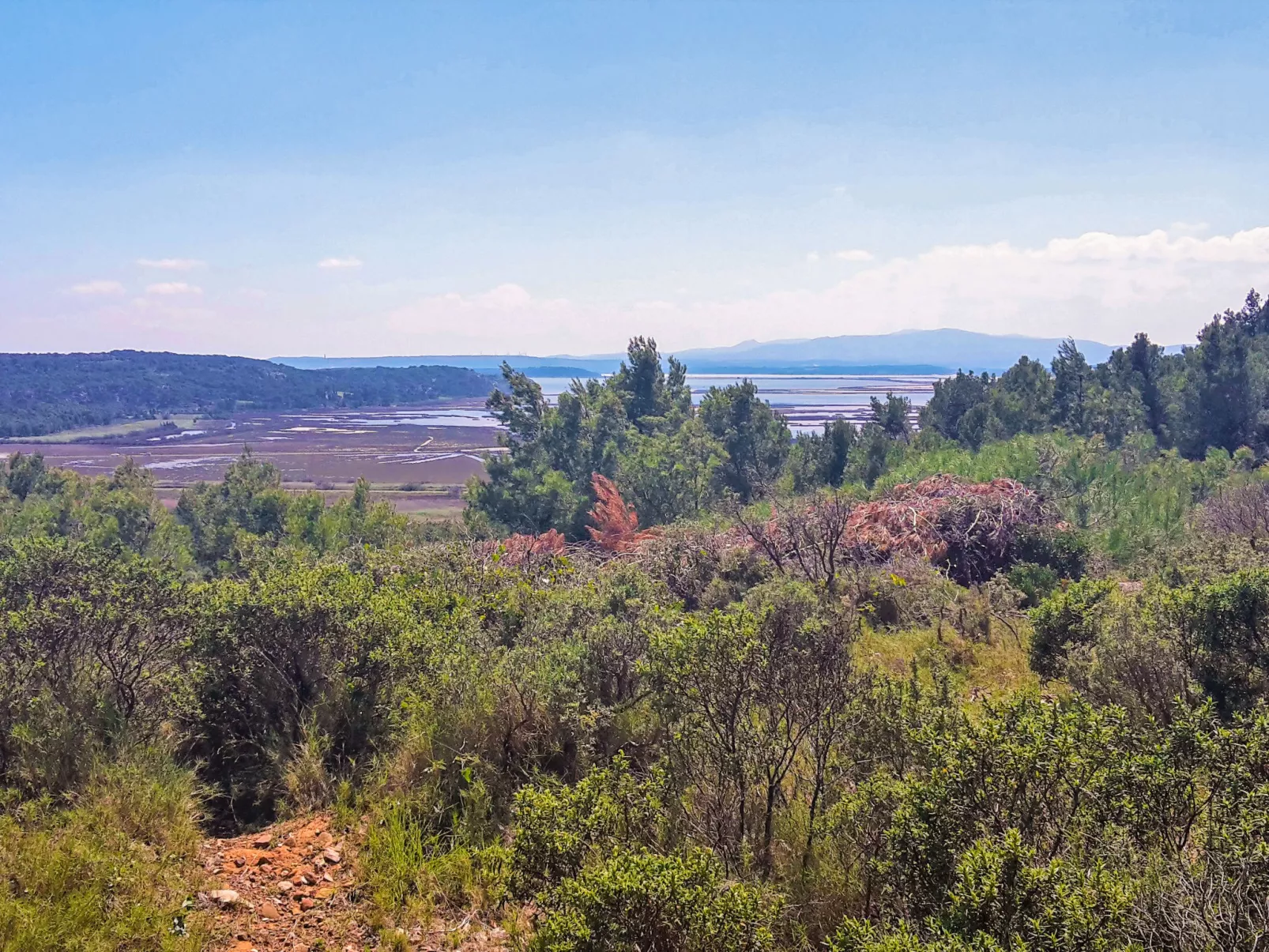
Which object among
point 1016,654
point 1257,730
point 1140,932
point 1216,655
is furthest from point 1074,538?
point 1140,932

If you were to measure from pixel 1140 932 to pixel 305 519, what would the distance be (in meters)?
24.4

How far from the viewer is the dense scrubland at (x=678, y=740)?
3.27 metres

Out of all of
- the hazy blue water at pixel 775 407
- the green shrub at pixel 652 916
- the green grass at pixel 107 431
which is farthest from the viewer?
the hazy blue water at pixel 775 407

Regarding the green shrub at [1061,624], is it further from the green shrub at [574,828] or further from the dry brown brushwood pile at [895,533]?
the green shrub at [574,828]

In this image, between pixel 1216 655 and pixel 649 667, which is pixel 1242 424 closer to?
pixel 1216 655

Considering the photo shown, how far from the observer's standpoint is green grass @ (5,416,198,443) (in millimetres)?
84062

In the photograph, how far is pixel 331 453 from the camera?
70062 millimetres

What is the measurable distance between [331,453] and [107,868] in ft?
231

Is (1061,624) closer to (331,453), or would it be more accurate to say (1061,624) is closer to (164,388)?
(331,453)

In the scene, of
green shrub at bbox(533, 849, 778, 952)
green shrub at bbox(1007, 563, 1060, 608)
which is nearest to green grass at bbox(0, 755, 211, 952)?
green shrub at bbox(533, 849, 778, 952)

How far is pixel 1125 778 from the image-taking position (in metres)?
3.53

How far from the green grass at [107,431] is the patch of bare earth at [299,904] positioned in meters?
96.4

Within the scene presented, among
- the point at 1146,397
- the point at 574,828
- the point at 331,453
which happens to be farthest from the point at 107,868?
the point at 331,453

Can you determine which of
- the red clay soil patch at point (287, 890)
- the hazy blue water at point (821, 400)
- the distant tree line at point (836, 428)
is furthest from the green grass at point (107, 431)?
A: the red clay soil patch at point (287, 890)
